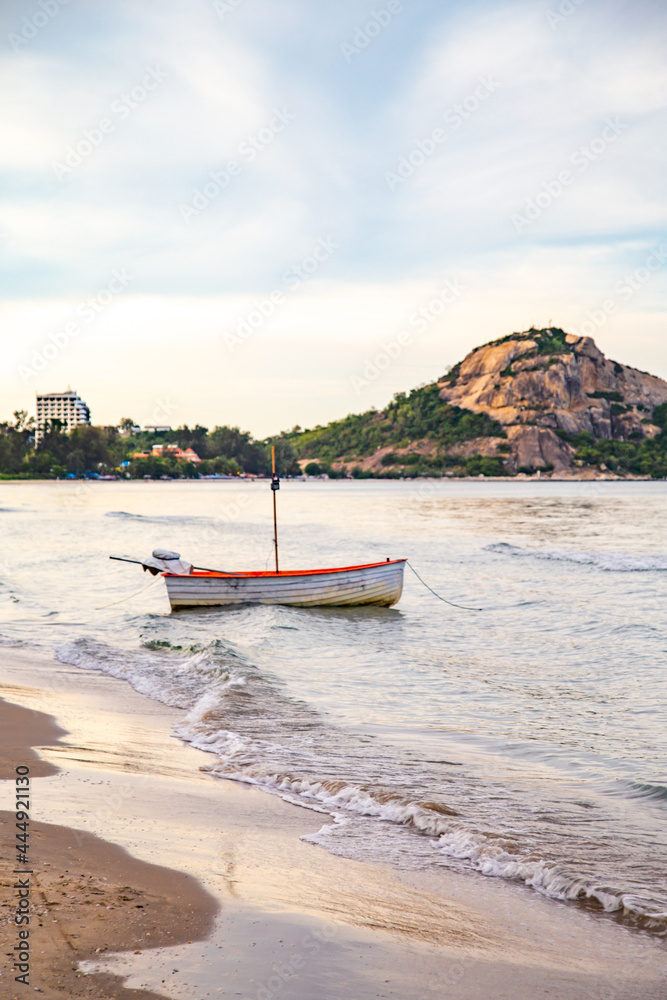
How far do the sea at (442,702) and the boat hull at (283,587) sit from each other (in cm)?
32

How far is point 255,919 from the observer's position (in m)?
4.60

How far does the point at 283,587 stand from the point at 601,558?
17832 mm

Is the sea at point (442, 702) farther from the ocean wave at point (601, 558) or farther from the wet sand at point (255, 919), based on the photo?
the wet sand at point (255, 919)

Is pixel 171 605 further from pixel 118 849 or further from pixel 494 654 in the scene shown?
pixel 118 849

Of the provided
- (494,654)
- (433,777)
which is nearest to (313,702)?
(433,777)

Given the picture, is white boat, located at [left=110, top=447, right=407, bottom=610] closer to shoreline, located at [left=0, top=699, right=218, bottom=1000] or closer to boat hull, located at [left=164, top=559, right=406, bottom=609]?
boat hull, located at [left=164, top=559, right=406, bottom=609]

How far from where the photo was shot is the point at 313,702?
1142 cm

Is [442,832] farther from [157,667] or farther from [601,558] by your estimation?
[601,558]

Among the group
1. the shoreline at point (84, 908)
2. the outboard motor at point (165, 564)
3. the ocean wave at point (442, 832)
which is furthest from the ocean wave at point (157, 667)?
the shoreline at point (84, 908)

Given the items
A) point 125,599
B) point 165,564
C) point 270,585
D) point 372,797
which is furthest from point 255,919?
point 125,599

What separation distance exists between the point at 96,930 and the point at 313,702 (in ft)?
24.0

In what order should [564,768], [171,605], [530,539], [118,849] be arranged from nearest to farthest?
1. [118,849]
2. [564,768]
3. [171,605]
4. [530,539]

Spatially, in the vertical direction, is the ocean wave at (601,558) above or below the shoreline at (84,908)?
below

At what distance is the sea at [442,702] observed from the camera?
634 cm
